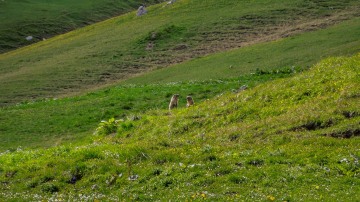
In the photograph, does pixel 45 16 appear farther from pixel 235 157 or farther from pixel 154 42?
pixel 235 157

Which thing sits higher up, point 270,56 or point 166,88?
point 270,56

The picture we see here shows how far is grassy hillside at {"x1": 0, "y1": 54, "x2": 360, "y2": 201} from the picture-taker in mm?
11961

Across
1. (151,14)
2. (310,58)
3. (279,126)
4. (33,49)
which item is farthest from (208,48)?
(279,126)

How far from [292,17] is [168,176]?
167ft

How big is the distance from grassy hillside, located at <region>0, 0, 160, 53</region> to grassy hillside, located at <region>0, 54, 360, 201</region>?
67101 millimetres

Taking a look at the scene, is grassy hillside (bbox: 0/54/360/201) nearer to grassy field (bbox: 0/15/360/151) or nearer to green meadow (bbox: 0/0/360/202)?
green meadow (bbox: 0/0/360/202)

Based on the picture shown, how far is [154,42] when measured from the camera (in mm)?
59156

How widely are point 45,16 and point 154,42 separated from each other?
Answer: 47371 mm

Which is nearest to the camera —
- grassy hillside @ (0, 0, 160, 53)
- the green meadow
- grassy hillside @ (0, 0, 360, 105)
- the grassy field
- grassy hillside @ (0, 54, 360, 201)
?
grassy hillside @ (0, 54, 360, 201)

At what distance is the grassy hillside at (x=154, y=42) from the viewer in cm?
4786

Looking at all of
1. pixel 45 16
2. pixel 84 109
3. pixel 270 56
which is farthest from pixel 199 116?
pixel 45 16

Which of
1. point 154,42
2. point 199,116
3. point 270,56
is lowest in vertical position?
point 199,116

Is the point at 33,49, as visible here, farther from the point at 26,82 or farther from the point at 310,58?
the point at 310,58

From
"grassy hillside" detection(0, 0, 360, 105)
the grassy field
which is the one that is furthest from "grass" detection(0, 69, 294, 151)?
"grassy hillside" detection(0, 0, 360, 105)
